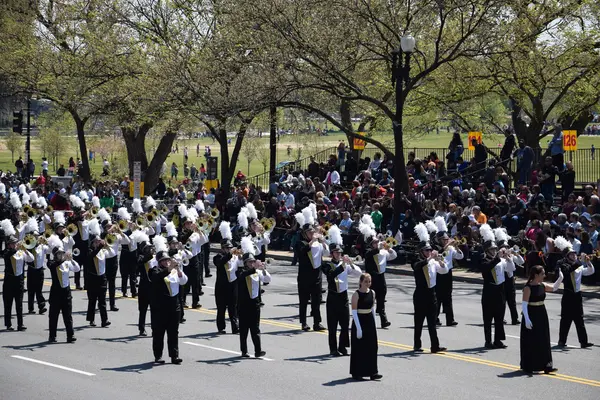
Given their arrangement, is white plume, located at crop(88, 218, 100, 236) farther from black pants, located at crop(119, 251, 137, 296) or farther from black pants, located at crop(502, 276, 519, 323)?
black pants, located at crop(502, 276, 519, 323)

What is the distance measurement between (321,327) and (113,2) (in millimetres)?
23379

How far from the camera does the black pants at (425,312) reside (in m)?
16.2

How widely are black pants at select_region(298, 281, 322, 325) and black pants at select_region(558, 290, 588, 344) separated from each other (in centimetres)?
418

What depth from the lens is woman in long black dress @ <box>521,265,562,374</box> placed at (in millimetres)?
14680

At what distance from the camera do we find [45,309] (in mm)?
21141

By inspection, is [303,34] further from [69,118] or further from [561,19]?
[69,118]

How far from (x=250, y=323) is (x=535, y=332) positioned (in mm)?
4245

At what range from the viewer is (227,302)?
18391 millimetres

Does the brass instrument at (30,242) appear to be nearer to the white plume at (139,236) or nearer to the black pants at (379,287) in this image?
the white plume at (139,236)

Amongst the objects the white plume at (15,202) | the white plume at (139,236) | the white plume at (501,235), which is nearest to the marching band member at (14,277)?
the white plume at (139,236)

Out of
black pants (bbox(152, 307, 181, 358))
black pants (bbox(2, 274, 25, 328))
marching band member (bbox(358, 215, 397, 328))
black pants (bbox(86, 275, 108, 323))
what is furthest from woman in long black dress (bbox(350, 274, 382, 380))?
black pants (bbox(2, 274, 25, 328))

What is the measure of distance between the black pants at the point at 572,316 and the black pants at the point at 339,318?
3464mm

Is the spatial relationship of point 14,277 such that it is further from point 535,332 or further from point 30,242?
point 535,332

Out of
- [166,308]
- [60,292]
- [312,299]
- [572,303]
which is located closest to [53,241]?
[60,292]
